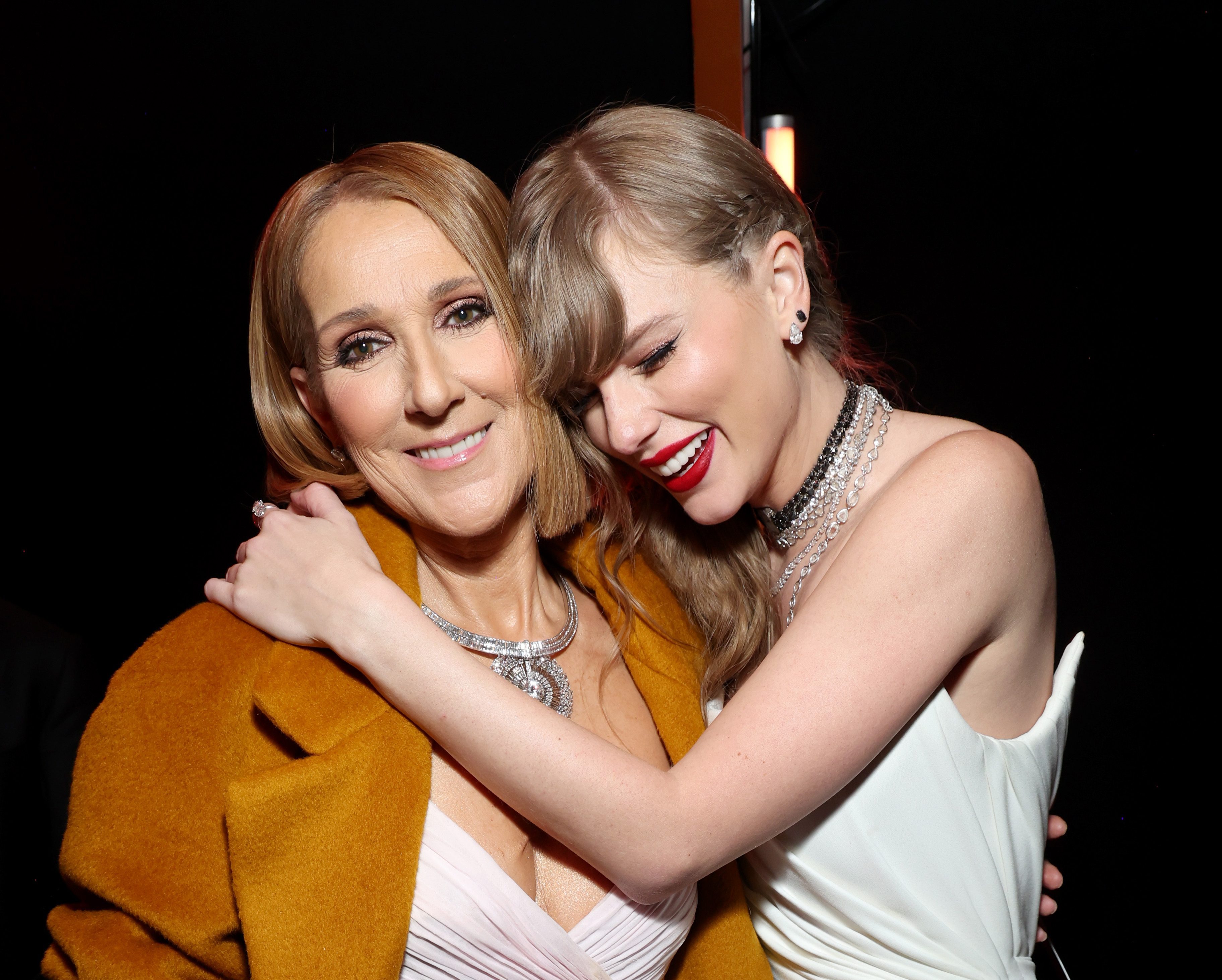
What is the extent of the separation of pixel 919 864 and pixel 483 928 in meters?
0.68

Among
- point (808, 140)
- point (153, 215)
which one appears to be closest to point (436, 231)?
point (153, 215)

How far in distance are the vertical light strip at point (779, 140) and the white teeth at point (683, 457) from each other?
1455mm

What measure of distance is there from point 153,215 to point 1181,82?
2.37 metres

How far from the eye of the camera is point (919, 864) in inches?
62.0

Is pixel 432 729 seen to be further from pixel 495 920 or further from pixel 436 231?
pixel 436 231

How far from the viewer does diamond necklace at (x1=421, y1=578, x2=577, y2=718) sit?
165 centimetres

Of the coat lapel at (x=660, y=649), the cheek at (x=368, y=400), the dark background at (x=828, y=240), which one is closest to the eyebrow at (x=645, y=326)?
the cheek at (x=368, y=400)

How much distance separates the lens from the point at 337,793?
4.49 feet

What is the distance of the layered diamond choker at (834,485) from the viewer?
168 cm

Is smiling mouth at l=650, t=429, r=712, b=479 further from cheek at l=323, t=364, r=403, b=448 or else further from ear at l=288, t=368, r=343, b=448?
ear at l=288, t=368, r=343, b=448

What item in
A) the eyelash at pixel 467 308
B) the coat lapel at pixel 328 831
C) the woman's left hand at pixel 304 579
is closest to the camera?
the coat lapel at pixel 328 831

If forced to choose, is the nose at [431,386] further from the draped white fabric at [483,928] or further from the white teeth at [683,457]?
the draped white fabric at [483,928]

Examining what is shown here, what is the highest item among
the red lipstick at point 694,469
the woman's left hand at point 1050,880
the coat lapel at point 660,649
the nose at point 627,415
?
the nose at point 627,415

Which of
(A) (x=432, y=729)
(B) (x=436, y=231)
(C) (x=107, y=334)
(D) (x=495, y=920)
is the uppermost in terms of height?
(B) (x=436, y=231)
